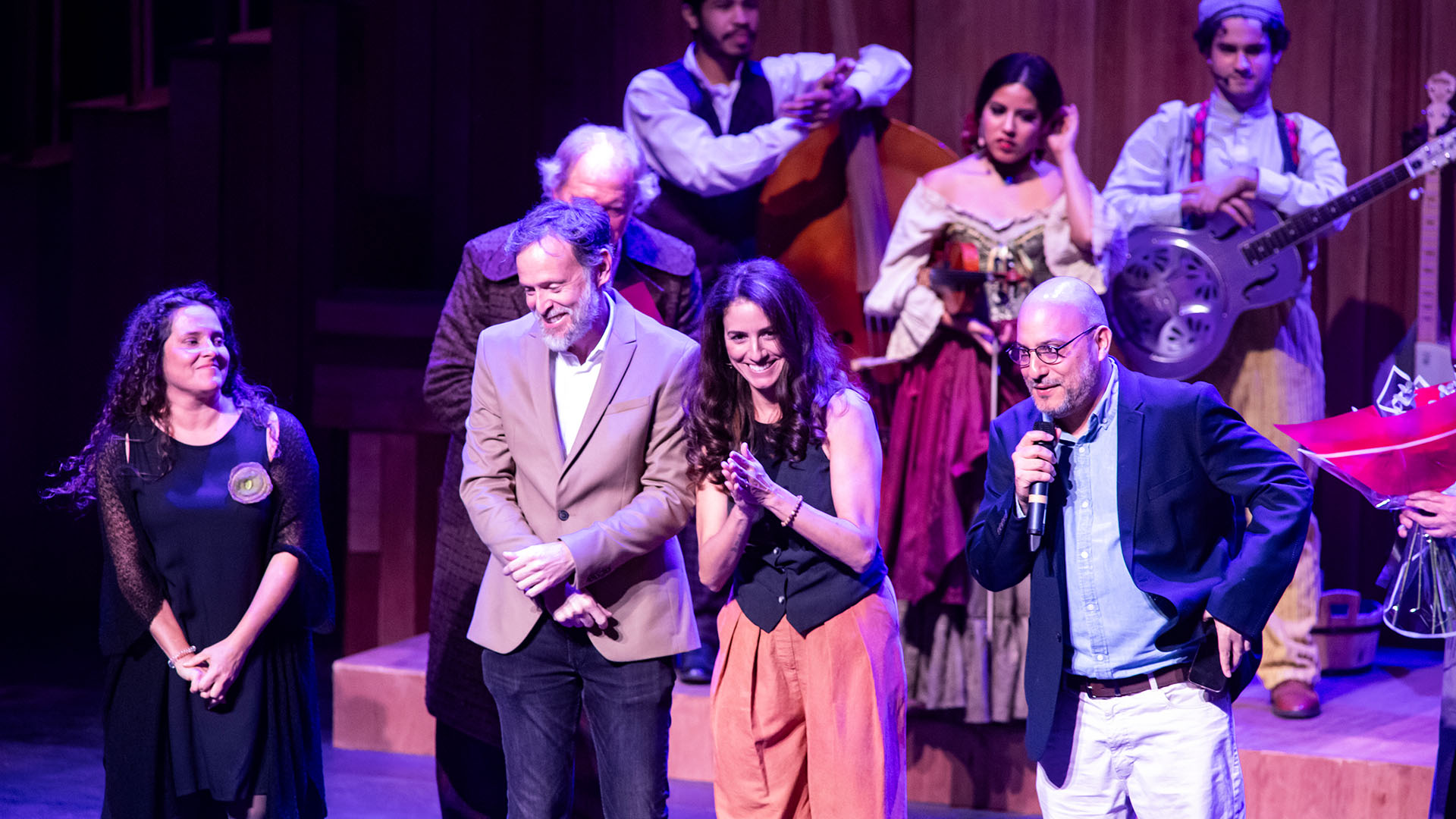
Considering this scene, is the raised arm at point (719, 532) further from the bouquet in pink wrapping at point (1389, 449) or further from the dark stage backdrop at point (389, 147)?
the dark stage backdrop at point (389, 147)

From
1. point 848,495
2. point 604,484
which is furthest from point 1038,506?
point 604,484

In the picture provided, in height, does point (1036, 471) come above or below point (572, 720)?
above

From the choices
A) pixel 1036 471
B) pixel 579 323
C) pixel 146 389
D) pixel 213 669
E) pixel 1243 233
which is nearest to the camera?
pixel 1036 471

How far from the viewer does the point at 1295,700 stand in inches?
165

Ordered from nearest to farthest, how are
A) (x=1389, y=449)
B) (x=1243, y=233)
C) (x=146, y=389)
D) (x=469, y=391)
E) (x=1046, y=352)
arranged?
(x=1046, y=352) < (x=1389, y=449) < (x=146, y=389) < (x=469, y=391) < (x=1243, y=233)

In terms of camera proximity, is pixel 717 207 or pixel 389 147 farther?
pixel 389 147

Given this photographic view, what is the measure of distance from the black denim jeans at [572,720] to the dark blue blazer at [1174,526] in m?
0.67

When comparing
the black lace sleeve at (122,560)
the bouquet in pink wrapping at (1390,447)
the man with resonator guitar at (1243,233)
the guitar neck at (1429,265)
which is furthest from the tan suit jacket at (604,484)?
the guitar neck at (1429,265)

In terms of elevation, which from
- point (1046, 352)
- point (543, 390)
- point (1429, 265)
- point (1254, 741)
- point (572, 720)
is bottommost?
point (1254, 741)

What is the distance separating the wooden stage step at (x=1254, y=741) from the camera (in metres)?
3.84

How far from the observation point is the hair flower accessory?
3199 millimetres

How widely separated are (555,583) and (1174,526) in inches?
42.6

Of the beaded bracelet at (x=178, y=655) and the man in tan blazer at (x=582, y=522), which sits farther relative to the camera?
the beaded bracelet at (x=178, y=655)

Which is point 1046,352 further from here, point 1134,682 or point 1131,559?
point 1134,682
